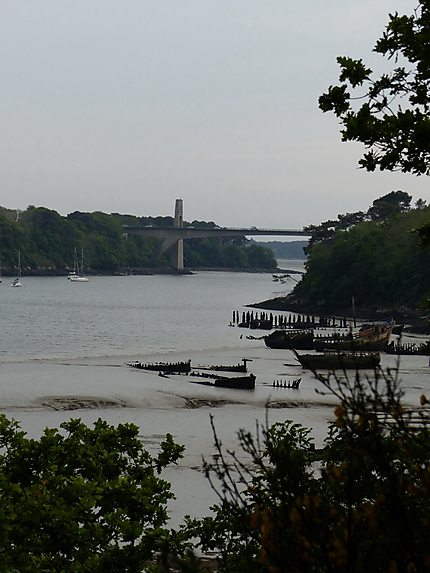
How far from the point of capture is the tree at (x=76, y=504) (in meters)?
12.7

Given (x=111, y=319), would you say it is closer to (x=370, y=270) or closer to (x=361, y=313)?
(x=361, y=313)

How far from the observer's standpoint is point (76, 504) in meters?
13.5

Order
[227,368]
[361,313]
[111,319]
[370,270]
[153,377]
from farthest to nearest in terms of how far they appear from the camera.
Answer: [370,270] → [361,313] → [111,319] → [227,368] → [153,377]

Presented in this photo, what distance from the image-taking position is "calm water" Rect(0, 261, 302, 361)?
7575 cm

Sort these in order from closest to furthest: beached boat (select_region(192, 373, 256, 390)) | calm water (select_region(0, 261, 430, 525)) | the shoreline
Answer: calm water (select_region(0, 261, 430, 525)) < beached boat (select_region(192, 373, 256, 390)) < the shoreline

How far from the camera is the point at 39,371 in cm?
5703

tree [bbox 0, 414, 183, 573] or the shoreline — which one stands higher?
tree [bbox 0, 414, 183, 573]

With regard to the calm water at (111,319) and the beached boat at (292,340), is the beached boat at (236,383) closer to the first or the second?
the calm water at (111,319)

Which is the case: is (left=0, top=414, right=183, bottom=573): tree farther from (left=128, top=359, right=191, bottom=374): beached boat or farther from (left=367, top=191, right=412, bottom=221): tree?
(left=367, top=191, right=412, bottom=221): tree

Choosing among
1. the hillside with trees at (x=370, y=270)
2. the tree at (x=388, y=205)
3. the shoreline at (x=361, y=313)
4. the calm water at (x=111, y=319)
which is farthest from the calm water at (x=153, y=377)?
the tree at (x=388, y=205)

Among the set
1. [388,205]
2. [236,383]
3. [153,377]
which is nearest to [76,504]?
[236,383]

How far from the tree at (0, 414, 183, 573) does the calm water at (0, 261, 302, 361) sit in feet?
166

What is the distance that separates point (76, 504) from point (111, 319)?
92.0m

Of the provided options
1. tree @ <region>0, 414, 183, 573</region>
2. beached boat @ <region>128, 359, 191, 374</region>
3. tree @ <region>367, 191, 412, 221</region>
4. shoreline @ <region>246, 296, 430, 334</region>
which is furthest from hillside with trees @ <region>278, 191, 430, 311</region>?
tree @ <region>0, 414, 183, 573</region>
